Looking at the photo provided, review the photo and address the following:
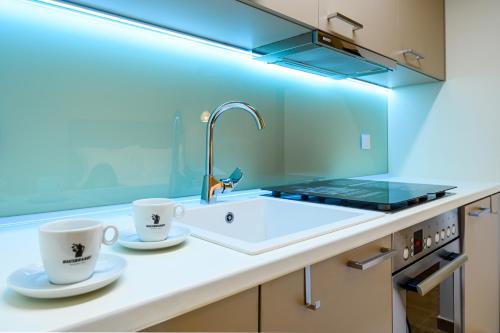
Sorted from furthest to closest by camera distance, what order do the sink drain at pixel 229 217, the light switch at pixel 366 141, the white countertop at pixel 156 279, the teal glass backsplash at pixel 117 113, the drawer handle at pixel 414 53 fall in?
the light switch at pixel 366 141 → the drawer handle at pixel 414 53 → the sink drain at pixel 229 217 → the teal glass backsplash at pixel 117 113 → the white countertop at pixel 156 279

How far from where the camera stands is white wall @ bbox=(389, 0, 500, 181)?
1711mm

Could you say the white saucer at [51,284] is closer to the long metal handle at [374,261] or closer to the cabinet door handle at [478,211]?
the long metal handle at [374,261]

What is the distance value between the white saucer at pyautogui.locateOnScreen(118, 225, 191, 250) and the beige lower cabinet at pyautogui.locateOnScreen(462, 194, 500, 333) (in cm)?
111

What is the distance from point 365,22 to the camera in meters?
1.29

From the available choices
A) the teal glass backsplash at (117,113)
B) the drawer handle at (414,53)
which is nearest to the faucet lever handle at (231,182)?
the teal glass backsplash at (117,113)

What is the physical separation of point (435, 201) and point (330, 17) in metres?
0.71

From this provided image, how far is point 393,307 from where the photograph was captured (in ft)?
2.84

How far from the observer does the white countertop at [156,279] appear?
1.21 ft

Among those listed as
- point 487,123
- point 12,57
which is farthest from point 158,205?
point 487,123

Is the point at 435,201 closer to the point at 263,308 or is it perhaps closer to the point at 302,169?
the point at 302,169

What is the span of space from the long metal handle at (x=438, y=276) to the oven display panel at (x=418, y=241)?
0.08 m

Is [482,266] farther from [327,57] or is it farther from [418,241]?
[327,57]

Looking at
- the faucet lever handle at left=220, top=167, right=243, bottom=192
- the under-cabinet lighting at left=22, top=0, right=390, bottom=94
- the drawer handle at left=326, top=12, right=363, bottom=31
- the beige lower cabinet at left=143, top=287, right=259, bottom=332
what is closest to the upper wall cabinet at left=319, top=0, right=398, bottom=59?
the drawer handle at left=326, top=12, right=363, bottom=31

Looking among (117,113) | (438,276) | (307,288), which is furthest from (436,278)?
(117,113)
